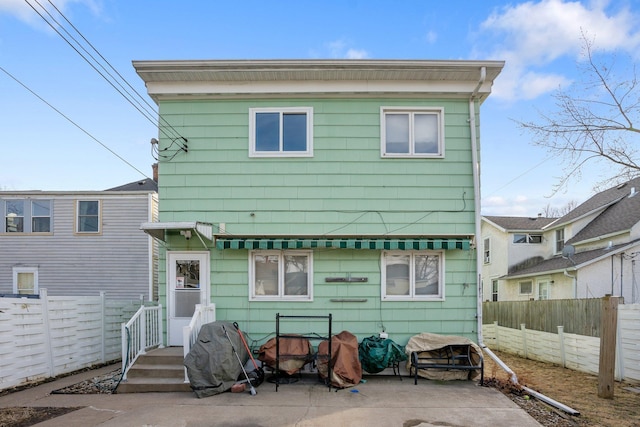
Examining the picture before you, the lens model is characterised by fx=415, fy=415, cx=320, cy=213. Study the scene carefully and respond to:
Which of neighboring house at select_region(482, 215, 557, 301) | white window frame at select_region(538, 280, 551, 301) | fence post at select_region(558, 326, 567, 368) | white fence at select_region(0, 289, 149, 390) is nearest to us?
white fence at select_region(0, 289, 149, 390)

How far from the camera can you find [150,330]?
7.54 meters

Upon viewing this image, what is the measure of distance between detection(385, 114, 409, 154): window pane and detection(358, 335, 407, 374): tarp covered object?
11.7ft

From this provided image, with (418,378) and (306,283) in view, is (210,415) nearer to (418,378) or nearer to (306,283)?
(306,283)

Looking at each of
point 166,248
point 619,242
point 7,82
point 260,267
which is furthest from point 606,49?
point 7,82

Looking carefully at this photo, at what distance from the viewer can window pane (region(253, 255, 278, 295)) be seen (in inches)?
309

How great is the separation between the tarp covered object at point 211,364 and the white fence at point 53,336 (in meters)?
2.97

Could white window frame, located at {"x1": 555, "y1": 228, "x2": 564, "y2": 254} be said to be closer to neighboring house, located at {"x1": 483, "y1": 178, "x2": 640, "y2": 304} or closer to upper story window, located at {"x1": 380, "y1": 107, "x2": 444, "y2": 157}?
neighboring house, located at {"x1": 483, "y1": 178, "x2": 640, "y2": 304}

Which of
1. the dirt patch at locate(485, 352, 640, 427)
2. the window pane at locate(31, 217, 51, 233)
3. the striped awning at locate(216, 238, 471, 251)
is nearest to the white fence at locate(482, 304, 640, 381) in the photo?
the dirt patch at locate(485, 352, 640, 427)

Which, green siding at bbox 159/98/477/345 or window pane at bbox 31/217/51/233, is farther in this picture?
window pane at bbox 31/217/51/233

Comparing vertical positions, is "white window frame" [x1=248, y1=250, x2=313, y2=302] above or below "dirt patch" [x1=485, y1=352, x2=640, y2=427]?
above

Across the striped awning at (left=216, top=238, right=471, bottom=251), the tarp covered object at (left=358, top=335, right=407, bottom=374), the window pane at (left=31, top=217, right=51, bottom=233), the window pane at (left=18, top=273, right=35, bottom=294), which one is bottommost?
the tarp covered object at (left=358, top=335, right=407, bottom=374)

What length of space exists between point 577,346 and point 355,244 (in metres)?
5.51

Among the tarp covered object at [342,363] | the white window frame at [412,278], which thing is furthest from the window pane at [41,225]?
the white window frame at [412,278]

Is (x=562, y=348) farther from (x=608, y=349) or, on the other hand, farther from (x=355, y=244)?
(x=355, y=244)
